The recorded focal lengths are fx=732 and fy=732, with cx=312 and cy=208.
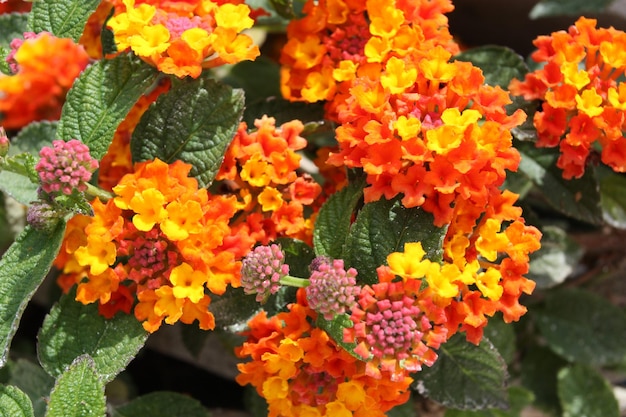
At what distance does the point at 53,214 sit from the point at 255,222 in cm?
33

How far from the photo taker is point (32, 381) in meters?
1.63

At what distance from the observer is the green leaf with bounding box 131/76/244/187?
4.22 feet

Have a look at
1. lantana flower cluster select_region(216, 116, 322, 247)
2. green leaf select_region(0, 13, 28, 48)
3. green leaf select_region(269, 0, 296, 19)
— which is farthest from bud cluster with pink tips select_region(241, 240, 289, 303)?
green leaf select_region(0, 13, 28, 48)

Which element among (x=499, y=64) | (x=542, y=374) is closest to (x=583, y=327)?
(x=542, y=374)

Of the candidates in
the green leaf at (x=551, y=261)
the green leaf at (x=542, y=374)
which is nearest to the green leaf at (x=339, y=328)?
the green leaf at (x=551, y=261)

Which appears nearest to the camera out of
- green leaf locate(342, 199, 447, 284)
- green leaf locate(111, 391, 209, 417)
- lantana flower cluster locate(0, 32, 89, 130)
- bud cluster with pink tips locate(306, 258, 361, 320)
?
bud cluster with pink tips locate(306, 258, 361, 320)

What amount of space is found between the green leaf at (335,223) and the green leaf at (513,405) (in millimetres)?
736

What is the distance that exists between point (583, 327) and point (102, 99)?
135 cm

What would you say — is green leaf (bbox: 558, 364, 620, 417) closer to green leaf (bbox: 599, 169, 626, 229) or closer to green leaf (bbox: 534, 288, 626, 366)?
green leaf (bbox: 534, 288, 626, 366)

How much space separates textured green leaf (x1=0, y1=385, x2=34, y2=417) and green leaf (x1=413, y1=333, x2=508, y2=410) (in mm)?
714

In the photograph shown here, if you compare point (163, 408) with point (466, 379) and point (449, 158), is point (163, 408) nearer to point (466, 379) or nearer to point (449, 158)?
point (466, 379)

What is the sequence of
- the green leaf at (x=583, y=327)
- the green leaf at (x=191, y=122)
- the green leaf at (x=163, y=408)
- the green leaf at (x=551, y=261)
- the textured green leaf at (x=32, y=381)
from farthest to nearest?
the green leaf at (x=583, y=327) → the green leaf at (x=551, y=261) → the textured green leaf at (x=32, y=381) → the green leaf at (x=163, y=408) → the green leaf at (x=191, y=122)

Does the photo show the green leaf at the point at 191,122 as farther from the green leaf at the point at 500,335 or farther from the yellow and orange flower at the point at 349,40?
the green leaf at the point at 500,335

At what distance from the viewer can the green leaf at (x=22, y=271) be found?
3.75 ft
